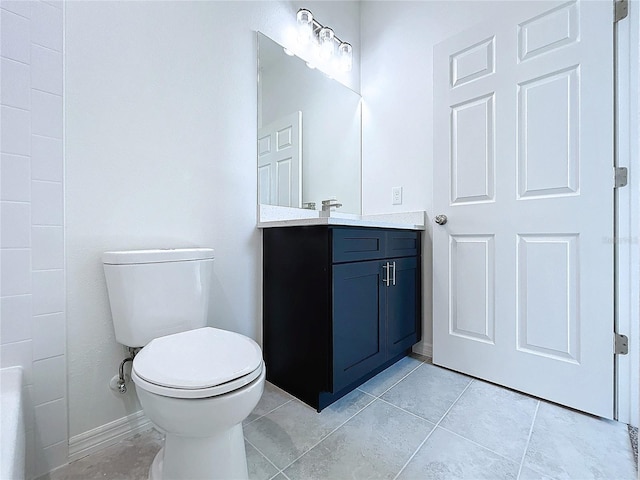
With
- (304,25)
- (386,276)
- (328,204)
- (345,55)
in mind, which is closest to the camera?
(386,276)

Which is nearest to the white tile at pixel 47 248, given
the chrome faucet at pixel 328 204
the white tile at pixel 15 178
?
the white tile at pixel 15 178

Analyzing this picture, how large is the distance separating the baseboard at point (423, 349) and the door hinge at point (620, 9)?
180 centimetres

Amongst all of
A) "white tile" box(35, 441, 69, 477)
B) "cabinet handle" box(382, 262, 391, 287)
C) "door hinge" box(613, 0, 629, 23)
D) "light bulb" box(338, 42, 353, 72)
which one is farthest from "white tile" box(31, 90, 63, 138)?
"door hinge" box(613, 0, 629, 23)

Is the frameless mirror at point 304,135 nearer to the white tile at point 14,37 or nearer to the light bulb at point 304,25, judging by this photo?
the light bulb at point 304,25

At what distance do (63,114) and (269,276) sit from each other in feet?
3.44

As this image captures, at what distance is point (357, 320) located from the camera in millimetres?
1412

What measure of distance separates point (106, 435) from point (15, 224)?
0.83 m

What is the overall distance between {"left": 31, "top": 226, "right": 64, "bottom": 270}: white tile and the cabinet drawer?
3.26 ft

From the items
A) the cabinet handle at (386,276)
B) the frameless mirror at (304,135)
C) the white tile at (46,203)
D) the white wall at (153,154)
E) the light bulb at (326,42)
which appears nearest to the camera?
the white tile at (46,203)

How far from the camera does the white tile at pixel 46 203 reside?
98 centimetres

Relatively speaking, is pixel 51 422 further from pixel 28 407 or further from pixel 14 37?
pixel 14 37

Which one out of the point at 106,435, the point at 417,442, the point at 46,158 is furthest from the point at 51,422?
the point at 417,442

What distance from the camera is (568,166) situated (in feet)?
4.38

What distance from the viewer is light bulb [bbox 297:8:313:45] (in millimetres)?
1817
